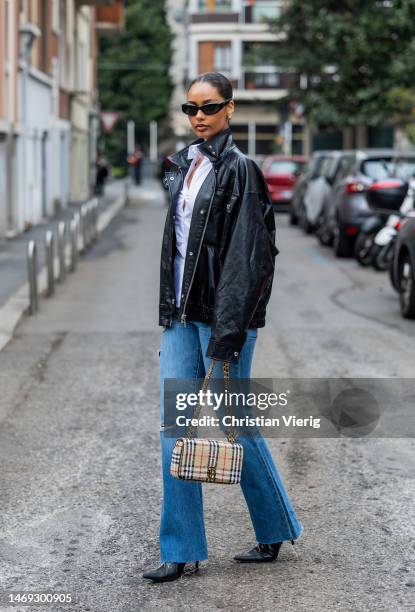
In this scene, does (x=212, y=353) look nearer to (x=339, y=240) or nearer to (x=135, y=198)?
(x=339, y=240)

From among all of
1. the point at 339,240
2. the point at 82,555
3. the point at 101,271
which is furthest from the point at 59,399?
the point at 339,240

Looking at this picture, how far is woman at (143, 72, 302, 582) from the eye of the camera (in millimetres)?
4652

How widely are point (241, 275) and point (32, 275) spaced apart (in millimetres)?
8955

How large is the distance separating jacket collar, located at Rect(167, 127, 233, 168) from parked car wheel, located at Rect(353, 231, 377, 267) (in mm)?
14200

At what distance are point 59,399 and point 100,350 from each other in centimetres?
227

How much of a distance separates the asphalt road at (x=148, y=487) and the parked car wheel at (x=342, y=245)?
7.73 meters

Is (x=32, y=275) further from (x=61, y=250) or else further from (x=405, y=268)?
(x=405, y=268)

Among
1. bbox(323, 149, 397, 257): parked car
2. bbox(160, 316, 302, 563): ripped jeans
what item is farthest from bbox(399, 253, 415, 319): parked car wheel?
bbox(160, 316, 302, 563): ripped jeans

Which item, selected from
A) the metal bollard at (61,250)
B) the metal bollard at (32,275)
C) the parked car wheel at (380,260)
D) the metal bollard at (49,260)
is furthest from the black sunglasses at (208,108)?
the parked car wheel at (380,260)

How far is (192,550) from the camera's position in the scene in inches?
190

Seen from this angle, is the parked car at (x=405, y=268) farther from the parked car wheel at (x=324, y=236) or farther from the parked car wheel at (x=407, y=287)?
the parked car wheel at (x=324, y=236)

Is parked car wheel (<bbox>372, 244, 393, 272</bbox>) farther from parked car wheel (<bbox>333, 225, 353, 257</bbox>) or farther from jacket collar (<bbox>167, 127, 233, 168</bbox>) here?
jacket collar (<bbox>167, 127, 233, 168</bbox>)

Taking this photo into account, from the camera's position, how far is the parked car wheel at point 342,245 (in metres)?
20.6

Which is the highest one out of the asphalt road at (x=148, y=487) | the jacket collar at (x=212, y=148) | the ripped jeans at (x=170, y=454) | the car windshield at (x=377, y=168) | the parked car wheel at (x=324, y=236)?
the jacket collar at (x=212, y=148)
